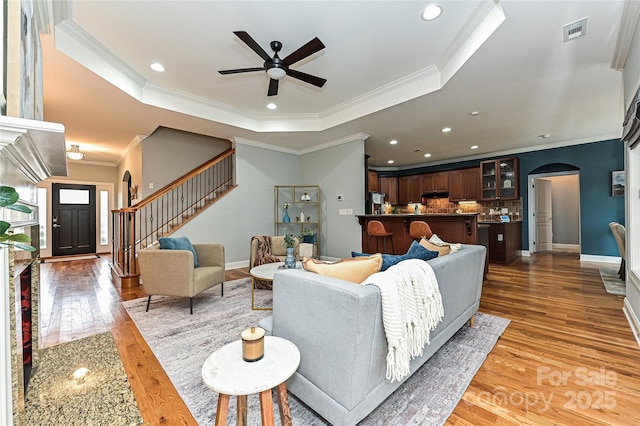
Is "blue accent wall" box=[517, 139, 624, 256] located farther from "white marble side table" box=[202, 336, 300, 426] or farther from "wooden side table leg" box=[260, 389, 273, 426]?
"wooden side table leg" box=[260, 389, 273, 426]

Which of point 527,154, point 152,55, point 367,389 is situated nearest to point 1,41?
point 367,389

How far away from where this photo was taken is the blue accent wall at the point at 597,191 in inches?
221

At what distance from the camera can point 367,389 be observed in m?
1.32

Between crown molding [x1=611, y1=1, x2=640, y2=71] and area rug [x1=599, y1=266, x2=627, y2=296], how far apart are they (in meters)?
2.78

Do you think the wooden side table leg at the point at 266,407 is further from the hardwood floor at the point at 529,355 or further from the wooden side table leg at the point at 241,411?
the hardwood floor at the point at 529,355

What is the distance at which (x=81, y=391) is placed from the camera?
5.63 feet

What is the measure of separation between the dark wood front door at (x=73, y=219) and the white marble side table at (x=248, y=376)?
870 centimetres

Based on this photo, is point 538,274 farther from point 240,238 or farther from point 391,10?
point 240,238

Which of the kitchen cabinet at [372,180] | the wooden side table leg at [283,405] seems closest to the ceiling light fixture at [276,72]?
the wooden side table leg at [283,405]

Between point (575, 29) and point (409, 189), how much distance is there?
660cm

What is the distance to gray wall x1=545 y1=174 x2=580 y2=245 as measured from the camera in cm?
827

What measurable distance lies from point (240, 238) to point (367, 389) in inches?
189

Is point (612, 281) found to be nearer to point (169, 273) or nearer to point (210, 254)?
point (210, 254)

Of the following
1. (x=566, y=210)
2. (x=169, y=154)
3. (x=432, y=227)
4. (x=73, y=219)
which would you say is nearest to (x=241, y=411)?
(x=432, y=227)
